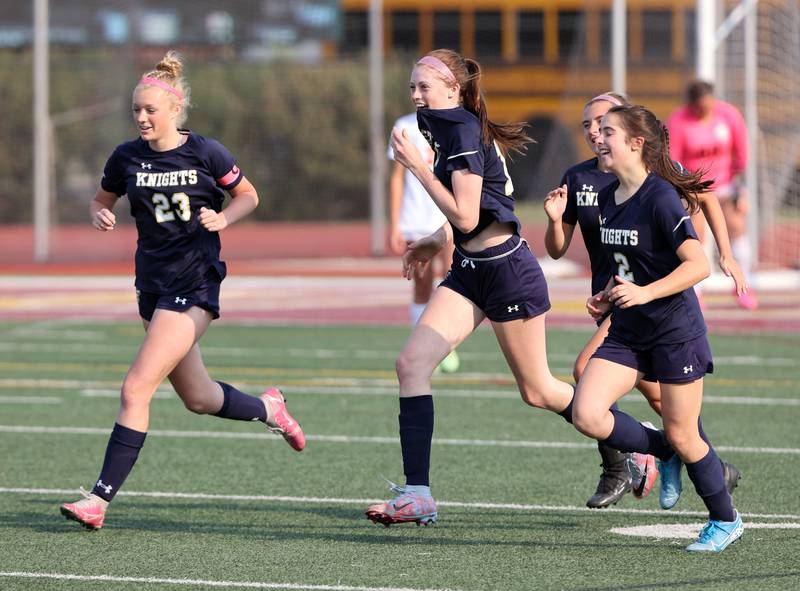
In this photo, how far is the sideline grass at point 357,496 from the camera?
5922 millimetres

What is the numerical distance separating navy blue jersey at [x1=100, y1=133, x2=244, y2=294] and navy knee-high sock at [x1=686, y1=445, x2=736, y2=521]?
2.33 m

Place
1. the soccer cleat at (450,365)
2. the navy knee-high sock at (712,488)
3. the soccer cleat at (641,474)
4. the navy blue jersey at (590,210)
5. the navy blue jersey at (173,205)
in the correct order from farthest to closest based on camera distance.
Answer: the soccer cleat at (450,365), the navy blue jersey at (590,210), the navy blue jersey at (173,205), the soccer cleat at (641,474), the navy knee-high sock at (712,488)

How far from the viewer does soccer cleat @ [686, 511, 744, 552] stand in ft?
20.1

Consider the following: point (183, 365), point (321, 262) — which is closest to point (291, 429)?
point (183, 365)

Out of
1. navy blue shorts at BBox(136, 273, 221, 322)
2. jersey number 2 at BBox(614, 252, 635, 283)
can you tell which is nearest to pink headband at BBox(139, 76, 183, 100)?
navy blue shorts at BBox(136, 273, 221, 322)

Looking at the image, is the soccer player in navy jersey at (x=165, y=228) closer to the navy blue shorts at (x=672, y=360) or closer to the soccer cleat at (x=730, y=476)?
the navy blue shorts at (x=672, y=360)

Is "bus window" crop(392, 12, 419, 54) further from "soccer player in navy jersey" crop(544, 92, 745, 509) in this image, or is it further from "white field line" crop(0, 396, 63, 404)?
"soccer player in navy jersey" crop(544, 92, 745, 509)

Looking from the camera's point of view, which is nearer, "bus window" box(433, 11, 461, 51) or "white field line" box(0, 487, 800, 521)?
"white field line" box(0, 487, 800, 521)

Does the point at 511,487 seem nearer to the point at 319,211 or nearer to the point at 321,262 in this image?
the point at 321,262

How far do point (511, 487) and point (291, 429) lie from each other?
1117 millimetres

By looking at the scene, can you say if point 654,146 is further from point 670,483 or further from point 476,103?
point 670,483

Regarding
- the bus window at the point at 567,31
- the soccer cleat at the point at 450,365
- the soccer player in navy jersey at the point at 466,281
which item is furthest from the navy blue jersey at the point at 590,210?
the bus window at the point at 567,31

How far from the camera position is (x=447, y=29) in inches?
1522

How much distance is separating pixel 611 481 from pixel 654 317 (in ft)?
3.76
